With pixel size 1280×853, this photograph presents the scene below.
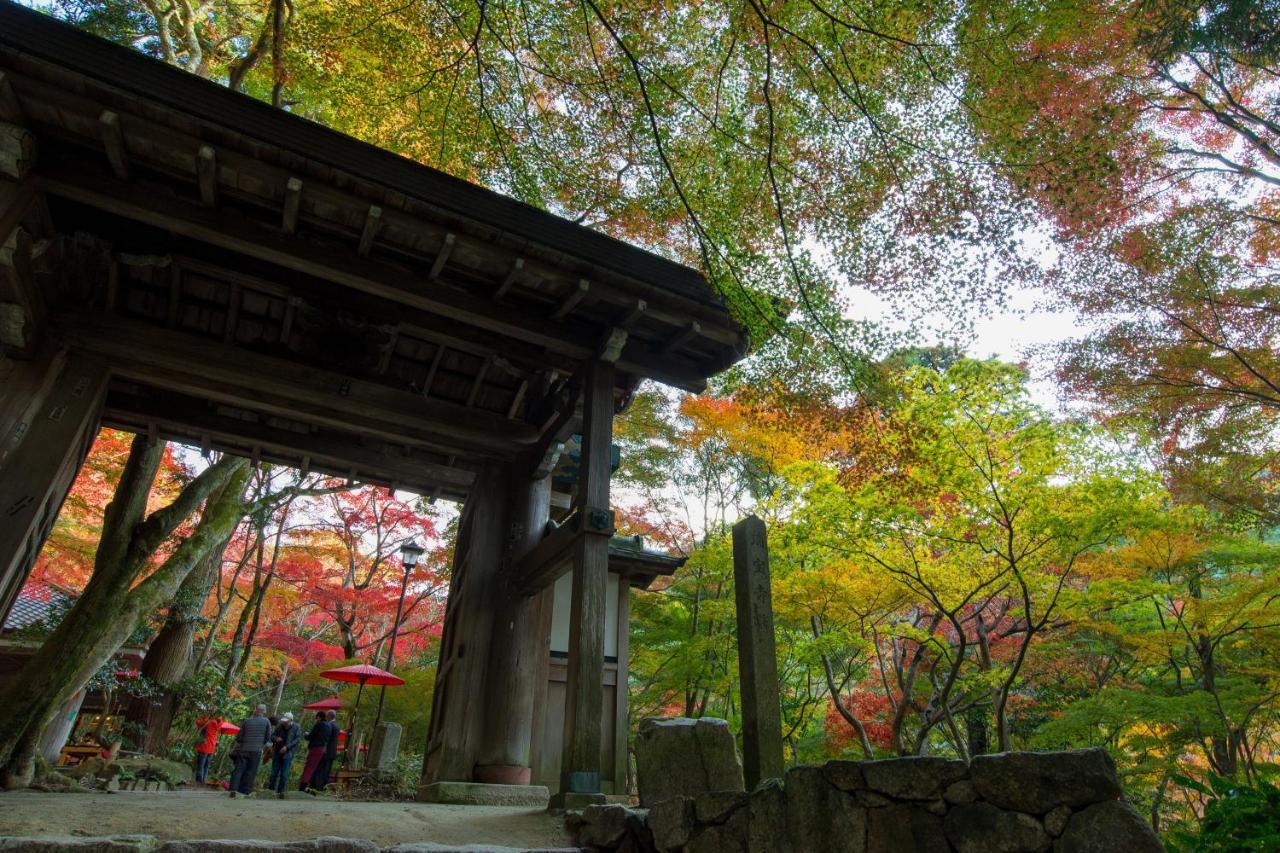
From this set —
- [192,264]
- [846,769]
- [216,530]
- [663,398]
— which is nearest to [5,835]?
[846,769]

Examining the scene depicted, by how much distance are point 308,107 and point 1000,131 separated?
12876mm

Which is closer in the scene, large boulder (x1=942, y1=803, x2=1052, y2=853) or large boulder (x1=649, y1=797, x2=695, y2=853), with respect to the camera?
large boulder (x1=942, y1=803, x2=1052, y2=853)

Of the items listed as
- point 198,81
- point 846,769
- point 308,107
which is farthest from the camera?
point 308,107

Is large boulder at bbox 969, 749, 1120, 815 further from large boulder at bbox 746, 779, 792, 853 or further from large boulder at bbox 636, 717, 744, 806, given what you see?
large boulder at bbox 636, 717, 744, 806

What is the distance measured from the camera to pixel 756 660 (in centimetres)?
398

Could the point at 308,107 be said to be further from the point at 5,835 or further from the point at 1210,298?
the point at 1210,298

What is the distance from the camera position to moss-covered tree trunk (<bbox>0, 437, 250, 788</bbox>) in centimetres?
610

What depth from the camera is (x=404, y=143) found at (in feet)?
36.7

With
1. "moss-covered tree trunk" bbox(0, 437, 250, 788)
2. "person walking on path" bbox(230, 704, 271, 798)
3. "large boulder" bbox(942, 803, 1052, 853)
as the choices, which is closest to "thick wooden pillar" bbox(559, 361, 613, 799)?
"large boulder" bbox(942, 803, 1052, 853)

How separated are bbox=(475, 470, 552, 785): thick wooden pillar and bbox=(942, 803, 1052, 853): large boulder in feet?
14.6

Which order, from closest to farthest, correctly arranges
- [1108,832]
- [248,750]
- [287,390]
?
1. [1108,832]
2. [287,390]
3. [248,750]

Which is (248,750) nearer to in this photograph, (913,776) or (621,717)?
(621,717)

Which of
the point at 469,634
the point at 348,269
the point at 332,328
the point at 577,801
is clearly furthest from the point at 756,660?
the point at 332,328

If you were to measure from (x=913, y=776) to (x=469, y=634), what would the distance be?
4.65 m
